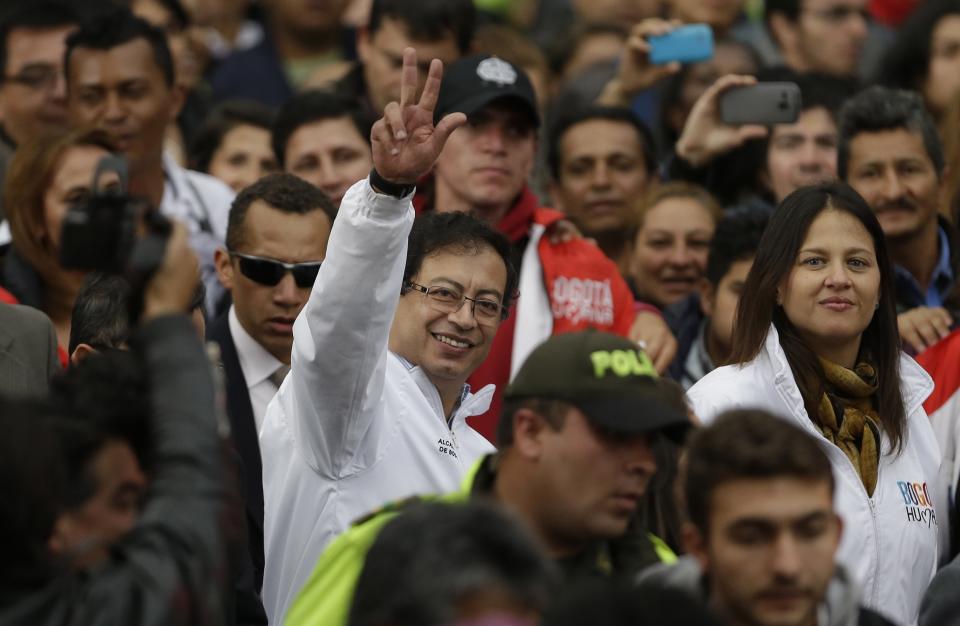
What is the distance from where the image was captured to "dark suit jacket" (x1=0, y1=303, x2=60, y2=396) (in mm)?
5793

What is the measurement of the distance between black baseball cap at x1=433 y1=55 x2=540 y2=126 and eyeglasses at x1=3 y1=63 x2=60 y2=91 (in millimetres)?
2350

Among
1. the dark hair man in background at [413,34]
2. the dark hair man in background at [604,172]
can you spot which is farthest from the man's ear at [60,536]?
the dark hair man in background at [604,172]

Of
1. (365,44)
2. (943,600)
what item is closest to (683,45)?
(365,44)

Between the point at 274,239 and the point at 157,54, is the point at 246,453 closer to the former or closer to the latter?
the point at 274,239

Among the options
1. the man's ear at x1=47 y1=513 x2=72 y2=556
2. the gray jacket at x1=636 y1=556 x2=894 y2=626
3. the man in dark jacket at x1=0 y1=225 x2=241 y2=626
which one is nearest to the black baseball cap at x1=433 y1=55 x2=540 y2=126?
the gray jacket at x1=636 y1=556 x2=894 y2=626

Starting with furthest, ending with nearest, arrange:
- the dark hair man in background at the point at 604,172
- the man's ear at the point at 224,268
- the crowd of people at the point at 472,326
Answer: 1. the dark hair man in background at the point at 604,172
2. the man's ear at the point at 224,268
3. the crowd of people at the point at 472,326

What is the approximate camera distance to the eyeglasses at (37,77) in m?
9.06

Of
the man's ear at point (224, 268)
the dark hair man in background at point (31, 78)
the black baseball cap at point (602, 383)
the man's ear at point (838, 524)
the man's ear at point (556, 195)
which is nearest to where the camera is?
the man's ear at point (838, 524)

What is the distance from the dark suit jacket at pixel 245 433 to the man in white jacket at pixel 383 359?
0.92 feet

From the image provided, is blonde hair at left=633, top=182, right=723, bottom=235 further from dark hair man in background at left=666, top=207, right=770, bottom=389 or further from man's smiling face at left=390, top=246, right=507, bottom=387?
man's smiling face at left=390, top=246, right=507, bottom=387

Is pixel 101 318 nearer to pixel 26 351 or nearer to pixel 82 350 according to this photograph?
pixel 82 350

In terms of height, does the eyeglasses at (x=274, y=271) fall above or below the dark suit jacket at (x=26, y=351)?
above

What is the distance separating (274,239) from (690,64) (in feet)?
12.4

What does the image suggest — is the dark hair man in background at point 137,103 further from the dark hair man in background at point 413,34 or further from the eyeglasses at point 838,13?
the eyeglasses at point 838,13
